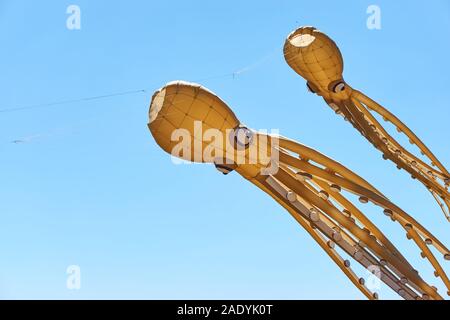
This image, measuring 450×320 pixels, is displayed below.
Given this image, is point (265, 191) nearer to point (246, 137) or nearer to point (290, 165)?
point (290, 165)

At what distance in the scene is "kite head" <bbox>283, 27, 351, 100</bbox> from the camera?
2745 centimetres

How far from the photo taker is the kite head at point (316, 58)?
27.4m

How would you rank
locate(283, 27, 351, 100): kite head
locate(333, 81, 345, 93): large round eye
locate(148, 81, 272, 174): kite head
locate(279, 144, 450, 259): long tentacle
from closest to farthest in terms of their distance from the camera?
locate(148, 81, 272, 174): kite head < locate(279, 144, 450, 259): long tentacle < locate(283, 27, 351, 100): kite head < locate(333, 81, 345, 93): large round eye

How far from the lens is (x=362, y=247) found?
61.1ft

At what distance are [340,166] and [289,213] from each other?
283 cm

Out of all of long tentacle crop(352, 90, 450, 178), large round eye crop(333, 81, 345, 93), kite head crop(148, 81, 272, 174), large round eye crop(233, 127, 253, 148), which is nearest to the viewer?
kite head crop(148, 81, 272, 174)

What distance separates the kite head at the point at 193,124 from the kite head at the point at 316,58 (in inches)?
603

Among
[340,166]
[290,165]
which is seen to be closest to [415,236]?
[340,166]

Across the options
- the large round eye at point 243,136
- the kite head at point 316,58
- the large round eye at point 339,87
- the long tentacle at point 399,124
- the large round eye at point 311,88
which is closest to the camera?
the large round eye at point 243,136

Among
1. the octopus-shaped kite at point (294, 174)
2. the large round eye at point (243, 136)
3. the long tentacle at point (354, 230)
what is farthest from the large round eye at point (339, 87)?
the large round eye at point (243, 136)

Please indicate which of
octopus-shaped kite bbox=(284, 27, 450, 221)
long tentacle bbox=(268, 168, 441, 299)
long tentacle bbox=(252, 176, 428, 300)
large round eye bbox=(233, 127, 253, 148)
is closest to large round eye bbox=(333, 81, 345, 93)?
octopus-shaped kite bbox=(284, 27, 450, 221)

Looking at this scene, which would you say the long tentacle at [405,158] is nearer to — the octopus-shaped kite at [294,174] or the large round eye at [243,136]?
the octopus-shaped kite at [294,174]

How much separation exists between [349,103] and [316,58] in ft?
17.4

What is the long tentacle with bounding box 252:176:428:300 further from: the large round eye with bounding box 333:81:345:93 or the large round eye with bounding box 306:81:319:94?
the large round eye with bounding box 306:81:319:94
